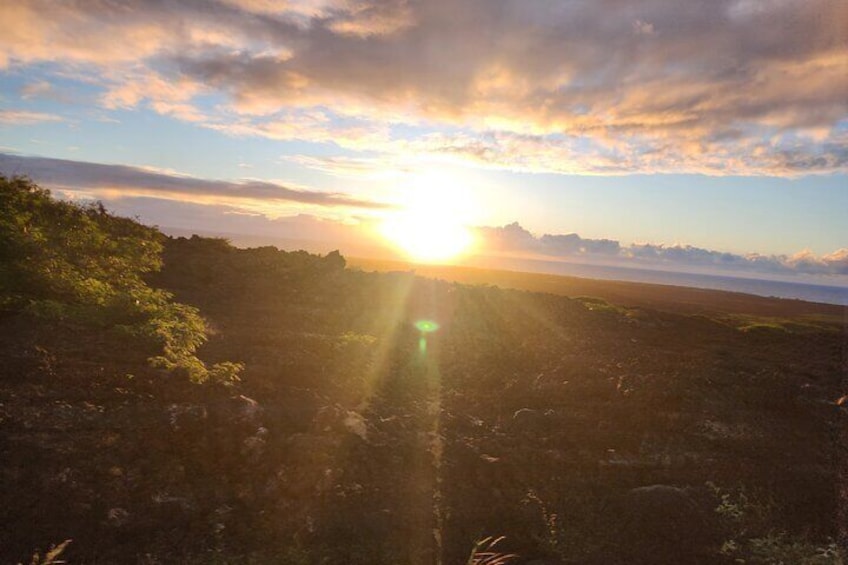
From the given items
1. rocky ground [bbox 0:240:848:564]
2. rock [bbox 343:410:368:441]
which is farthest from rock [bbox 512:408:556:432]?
rock [bbox 343:410:368:441]

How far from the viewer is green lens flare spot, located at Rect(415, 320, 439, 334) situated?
2998 centimetres

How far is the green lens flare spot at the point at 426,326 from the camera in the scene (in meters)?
30.0

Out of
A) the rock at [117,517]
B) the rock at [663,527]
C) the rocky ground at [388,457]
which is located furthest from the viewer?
the rock at [663,527]

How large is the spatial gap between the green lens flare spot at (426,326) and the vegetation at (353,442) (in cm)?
352

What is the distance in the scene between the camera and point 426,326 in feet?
102

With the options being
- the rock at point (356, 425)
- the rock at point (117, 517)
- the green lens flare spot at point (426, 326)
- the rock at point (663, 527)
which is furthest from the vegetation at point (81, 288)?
the green lens flare spot at point (426, 326)

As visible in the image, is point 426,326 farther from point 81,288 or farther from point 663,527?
point 663,527

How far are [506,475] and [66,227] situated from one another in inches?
896

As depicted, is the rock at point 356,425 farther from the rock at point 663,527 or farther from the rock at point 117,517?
the rock at point 663,527

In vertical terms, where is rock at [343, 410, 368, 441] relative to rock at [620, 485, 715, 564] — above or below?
above

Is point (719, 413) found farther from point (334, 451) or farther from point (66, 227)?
point (66, 227)

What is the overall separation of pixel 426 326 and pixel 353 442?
57.9 ft

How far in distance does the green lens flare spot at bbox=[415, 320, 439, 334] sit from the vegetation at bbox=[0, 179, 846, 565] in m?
3.52

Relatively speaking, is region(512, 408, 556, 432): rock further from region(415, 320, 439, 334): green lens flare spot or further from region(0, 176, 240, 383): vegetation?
region(415, 320, 439, 334): green lens flare spot
